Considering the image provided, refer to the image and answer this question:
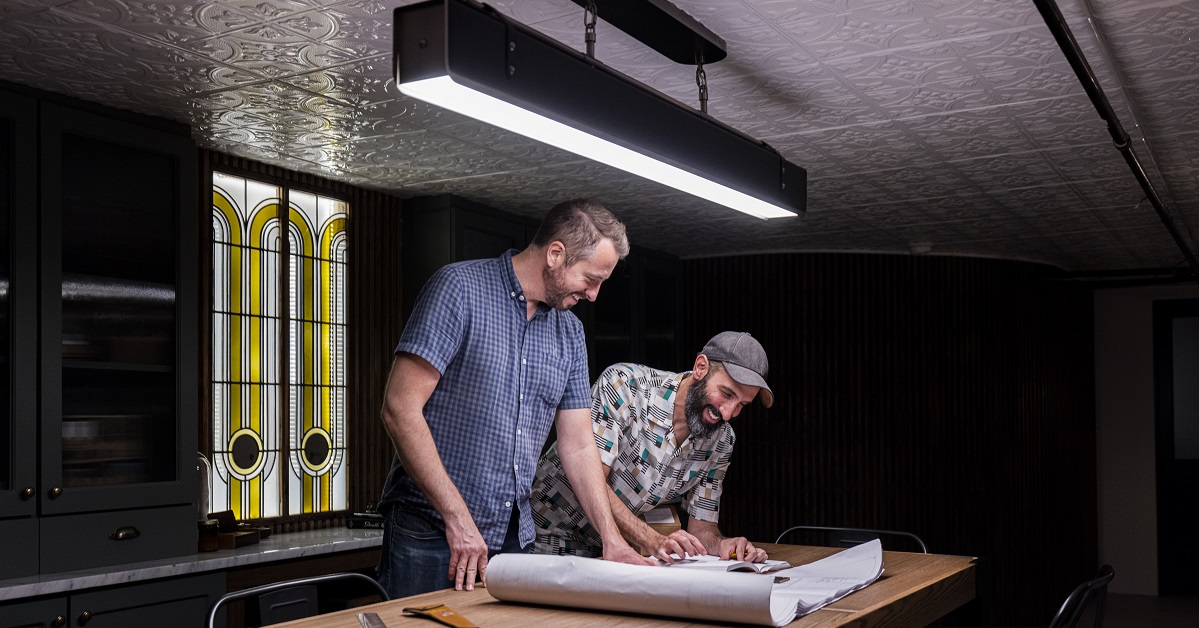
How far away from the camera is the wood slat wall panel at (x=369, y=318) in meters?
4.86

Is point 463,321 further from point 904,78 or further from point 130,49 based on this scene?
point 904,78

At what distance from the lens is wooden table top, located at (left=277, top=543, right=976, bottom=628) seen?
1.77 meters

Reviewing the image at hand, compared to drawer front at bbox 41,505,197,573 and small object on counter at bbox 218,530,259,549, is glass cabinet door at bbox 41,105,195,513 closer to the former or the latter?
drawer front at bbox 41,505,197,573

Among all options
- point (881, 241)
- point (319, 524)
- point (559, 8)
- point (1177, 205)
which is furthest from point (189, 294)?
point (1177, 205)

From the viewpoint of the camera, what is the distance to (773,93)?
3.47m

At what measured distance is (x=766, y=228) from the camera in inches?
240

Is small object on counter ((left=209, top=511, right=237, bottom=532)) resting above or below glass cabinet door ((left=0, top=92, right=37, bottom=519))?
below

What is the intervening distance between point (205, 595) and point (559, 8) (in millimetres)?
2253

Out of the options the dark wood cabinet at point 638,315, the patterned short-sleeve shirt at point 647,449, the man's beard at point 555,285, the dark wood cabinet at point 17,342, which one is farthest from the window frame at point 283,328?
the man's beard at point 555,285

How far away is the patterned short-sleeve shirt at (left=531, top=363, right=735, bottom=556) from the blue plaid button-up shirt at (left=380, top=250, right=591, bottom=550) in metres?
0.62

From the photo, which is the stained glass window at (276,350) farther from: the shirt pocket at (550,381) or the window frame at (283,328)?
the shirt pocket at (550,381)

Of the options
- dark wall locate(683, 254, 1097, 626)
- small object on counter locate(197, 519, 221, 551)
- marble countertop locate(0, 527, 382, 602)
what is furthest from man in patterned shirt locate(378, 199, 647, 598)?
dark wall locate(683, 254, 1097, 626)

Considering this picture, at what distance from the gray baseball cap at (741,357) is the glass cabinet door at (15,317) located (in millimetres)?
2015

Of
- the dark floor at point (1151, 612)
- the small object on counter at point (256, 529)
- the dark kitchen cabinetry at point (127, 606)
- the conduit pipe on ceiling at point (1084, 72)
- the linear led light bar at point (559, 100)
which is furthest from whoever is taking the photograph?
the dark floor at point (1151, 612)
